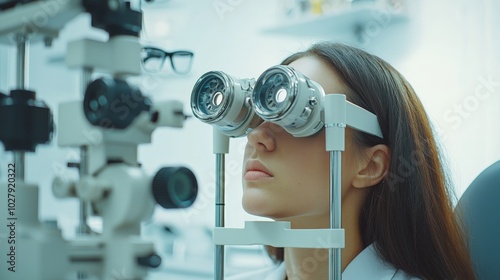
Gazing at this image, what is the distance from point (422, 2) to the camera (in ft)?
6.66

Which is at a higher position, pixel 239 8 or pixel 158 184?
pixel 239 8

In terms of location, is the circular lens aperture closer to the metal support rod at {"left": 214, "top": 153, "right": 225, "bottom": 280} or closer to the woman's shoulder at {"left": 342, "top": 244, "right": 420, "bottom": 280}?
the metal support rod at {"left": 214, "top": 153, "right": 225, "bottom": 280}

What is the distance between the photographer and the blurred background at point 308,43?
5.82 ft

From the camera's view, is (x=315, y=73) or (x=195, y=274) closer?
(x=315, y=73)

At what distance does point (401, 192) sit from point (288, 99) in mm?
360

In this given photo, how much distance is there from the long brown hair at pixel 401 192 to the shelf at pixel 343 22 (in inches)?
40.5

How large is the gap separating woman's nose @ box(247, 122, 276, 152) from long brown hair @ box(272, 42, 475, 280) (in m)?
0.17

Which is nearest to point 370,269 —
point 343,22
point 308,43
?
point 308,43

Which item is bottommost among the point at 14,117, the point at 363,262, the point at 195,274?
the point at 195,274

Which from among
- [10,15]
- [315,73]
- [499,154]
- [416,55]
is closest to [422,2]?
[416,55]

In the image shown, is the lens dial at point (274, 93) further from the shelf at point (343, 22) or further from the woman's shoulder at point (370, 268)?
the shelf at point (343, 22)

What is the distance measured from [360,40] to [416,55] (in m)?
0.25

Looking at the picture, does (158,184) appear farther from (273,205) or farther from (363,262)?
(363,262)

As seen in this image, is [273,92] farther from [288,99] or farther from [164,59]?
[164,59]
